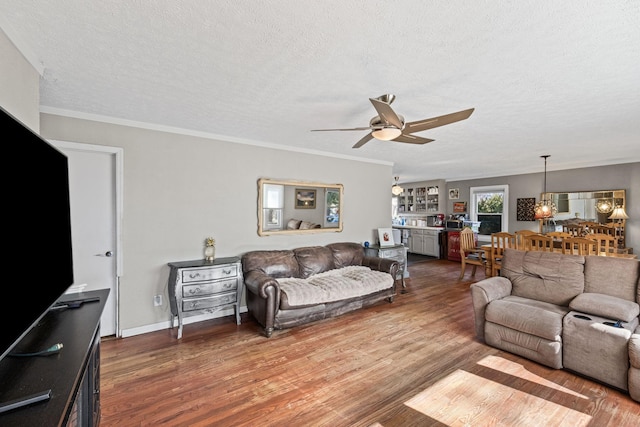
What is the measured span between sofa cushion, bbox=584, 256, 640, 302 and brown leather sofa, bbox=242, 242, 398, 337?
2208mm

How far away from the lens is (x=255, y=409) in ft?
6.66

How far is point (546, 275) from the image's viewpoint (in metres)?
3.11

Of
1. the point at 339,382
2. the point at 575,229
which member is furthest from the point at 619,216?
the point at 339,382

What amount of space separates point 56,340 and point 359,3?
216 centimetres

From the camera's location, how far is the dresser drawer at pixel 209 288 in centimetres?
316

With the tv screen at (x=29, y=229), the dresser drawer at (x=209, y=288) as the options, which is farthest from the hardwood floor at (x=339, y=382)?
the tv screen at (x=29, y=229)

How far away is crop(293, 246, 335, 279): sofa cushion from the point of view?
13.6 feet

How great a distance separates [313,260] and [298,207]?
0.88 m

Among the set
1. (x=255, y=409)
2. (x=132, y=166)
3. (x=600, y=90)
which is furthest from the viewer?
(x=132, y=166)

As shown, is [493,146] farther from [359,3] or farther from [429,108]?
[359,3]

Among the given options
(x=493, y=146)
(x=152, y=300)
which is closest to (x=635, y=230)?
(x=493, y=146)

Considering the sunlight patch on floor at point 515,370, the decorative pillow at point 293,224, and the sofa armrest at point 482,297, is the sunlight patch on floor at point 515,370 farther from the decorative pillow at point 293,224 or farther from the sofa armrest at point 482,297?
the decorative pillow at point 293,224

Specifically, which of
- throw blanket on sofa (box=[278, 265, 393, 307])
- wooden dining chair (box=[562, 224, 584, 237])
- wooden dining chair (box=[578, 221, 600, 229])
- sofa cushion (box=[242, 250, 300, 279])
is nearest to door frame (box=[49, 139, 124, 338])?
sofa cushion (box=[242, 250, 300, 279])

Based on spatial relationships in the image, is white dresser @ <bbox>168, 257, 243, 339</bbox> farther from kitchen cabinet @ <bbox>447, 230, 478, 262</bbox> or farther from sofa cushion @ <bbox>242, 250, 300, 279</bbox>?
kitchen cabinet @ <bbox>447, 230, 478, 262</bbox>
